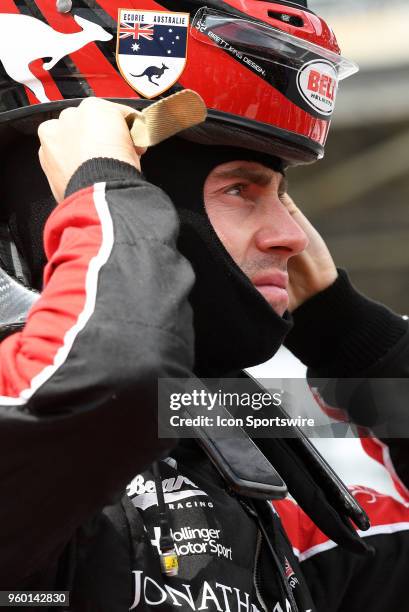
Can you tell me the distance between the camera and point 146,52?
80.4 inches

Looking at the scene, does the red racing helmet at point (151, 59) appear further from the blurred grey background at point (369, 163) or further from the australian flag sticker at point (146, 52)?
the blurred grey background at point (369, 163)

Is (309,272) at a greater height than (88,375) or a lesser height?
lesser

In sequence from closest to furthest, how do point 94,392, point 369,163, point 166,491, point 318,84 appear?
point 94,392 → point 166,491 → point 318,84 → point 369,163

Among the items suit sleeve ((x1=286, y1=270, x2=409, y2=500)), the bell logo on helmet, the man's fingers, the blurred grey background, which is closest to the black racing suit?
the man's fingers

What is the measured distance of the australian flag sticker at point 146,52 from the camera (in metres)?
2.04

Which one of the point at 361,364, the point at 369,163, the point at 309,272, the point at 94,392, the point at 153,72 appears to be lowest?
the point at 369,163

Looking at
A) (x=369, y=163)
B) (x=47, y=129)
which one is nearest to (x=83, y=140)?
(x=47, y=129)

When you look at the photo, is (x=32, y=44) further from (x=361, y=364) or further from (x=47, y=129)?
(x=361, y=364)

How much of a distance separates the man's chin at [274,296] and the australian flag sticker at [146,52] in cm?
44

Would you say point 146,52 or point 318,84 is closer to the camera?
point 146,52

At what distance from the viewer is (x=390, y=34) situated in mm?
8477

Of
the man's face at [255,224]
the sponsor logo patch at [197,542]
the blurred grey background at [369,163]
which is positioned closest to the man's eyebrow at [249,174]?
the man's face at [255,224]

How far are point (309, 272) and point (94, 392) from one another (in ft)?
4.31

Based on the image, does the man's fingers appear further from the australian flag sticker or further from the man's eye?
the man's eye
